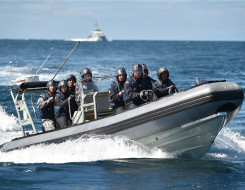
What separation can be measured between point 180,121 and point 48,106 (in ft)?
9.04

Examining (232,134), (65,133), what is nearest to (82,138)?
(65,133)

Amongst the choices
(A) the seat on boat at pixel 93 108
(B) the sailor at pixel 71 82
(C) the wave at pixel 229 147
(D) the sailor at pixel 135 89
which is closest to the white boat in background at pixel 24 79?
(B) the sailor at pixel 71 82

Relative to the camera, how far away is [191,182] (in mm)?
7203

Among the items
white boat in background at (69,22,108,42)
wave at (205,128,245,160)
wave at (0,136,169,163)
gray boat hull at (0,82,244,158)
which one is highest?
white boat in background at (69,22,108,42)

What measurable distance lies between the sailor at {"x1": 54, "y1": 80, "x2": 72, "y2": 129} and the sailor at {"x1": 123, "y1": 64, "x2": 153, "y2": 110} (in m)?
1.20

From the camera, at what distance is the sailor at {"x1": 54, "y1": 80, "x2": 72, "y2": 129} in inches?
357

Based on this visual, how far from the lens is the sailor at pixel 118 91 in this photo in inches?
343

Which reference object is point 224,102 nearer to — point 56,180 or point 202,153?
point 202,153

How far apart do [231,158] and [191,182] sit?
203cm

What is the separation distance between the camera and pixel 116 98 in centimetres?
872

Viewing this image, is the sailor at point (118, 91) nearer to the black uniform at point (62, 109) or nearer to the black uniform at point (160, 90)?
the black uniform at point (160, 90)

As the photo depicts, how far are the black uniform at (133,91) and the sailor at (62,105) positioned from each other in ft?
3.93

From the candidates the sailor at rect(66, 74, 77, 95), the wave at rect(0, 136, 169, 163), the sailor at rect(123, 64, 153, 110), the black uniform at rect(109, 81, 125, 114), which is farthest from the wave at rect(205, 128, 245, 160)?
the sailor at rect(66, 74, 77, 95)

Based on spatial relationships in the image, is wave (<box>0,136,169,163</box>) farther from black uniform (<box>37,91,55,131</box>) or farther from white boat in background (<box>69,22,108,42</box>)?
white boat in background (<box>69,22,108,42</box>)
